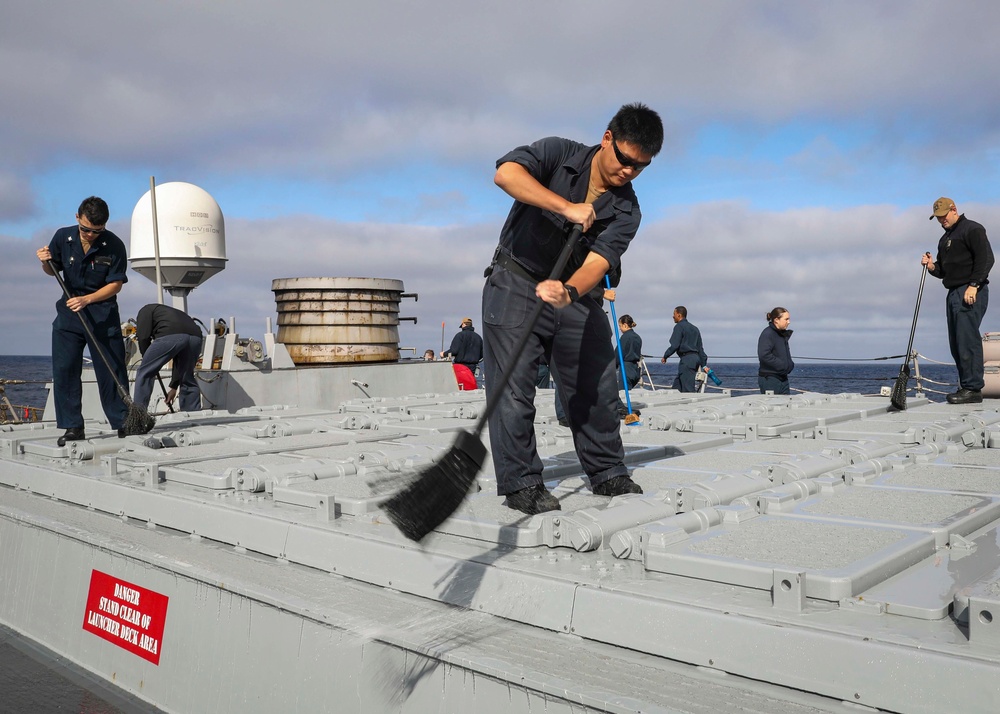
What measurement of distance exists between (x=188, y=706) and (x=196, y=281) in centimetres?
1186

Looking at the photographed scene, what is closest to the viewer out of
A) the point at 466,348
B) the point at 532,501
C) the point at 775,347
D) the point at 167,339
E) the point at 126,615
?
the point at 532,501

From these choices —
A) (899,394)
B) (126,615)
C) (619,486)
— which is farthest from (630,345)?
(126,615)

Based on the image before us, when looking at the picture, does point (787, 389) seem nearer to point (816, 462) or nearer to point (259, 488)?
point (816, 462)

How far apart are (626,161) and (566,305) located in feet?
2.13

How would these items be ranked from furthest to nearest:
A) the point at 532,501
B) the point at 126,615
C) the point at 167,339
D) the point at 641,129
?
1. the point at 167,339
2. the point at 126,615
3. the point at 532,501
4. the point at 641,129

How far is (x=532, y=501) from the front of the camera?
356 cm

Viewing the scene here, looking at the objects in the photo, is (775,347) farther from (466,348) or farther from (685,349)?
(466,348)

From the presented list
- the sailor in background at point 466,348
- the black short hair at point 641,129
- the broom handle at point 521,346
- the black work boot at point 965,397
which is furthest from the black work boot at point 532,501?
the sailor in background at point 466,348

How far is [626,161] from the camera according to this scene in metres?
3.47

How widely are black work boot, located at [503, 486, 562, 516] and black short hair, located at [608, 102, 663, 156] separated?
1.50 meters

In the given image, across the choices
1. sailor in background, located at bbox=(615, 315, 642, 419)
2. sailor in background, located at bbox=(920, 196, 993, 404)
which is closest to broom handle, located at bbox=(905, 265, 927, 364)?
sailor in background, located at bbox=(920, 196, 993, 404)

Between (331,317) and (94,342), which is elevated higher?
(331,317)

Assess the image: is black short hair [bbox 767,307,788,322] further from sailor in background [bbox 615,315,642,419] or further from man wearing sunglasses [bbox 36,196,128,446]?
man wearing sunglasses [bbox 36,196,128,446]

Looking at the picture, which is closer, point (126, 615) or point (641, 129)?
point (641, 129)
